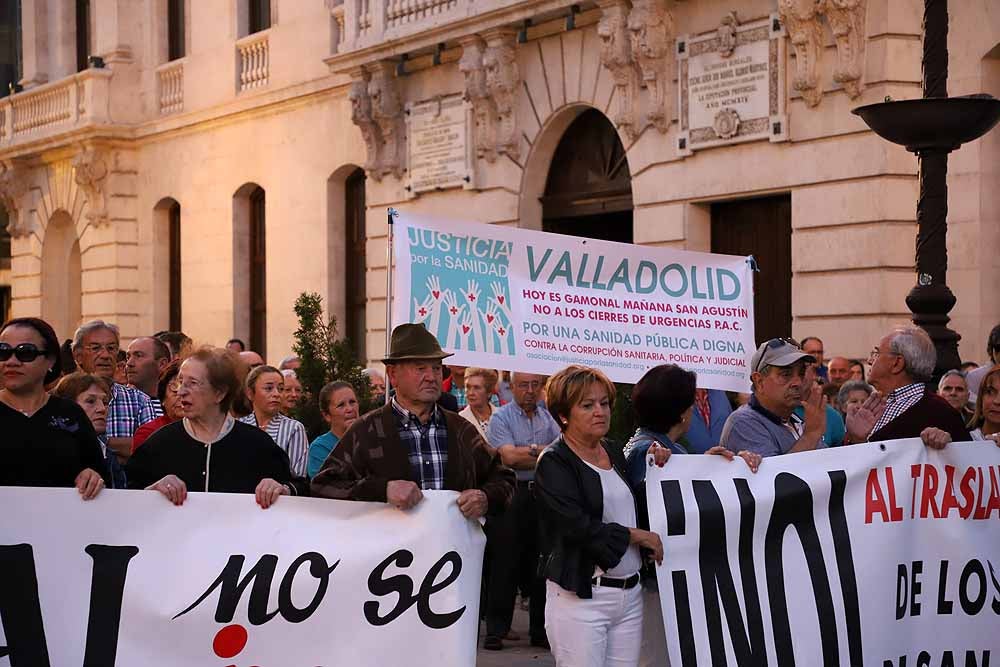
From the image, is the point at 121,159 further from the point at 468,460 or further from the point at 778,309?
the point at 468,460

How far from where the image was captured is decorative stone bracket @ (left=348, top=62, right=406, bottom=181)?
66.9 ft

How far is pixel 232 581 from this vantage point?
6094 mm

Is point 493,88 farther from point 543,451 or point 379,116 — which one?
point 543,451

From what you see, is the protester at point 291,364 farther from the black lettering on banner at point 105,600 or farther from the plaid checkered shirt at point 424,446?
the black lettering on banner at point 105,600

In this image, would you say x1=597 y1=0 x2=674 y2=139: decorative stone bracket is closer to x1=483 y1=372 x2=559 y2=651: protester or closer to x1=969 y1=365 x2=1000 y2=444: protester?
x1=483 y1=372 x2=559 y2=651: protester

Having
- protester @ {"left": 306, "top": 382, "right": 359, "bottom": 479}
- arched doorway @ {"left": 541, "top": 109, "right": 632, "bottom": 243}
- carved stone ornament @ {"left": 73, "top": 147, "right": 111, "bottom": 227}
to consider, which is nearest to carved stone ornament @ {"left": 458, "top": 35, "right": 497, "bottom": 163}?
arched doorway @ {"left": 541, "top": 109, "right": 632, "bottom": 243}

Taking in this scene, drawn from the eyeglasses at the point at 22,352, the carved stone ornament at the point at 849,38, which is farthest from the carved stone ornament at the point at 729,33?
the eyeglasses at the point at 22,352

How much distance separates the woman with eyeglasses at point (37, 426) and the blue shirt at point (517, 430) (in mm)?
4690

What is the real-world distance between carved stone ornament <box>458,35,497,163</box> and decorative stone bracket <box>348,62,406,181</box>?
164cm

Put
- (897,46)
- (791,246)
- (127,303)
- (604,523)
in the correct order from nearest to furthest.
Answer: (604,523), (897,46), (791,246), (127,303)

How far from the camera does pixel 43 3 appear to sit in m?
31.3

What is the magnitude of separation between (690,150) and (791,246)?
1486 millimetres

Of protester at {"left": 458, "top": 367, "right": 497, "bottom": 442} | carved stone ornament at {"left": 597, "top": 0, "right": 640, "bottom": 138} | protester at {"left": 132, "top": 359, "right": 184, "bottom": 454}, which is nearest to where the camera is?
protester at {"left": 132, "top": 359, "right": 184, "bottom": 454}

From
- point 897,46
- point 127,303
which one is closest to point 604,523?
point 897,46
